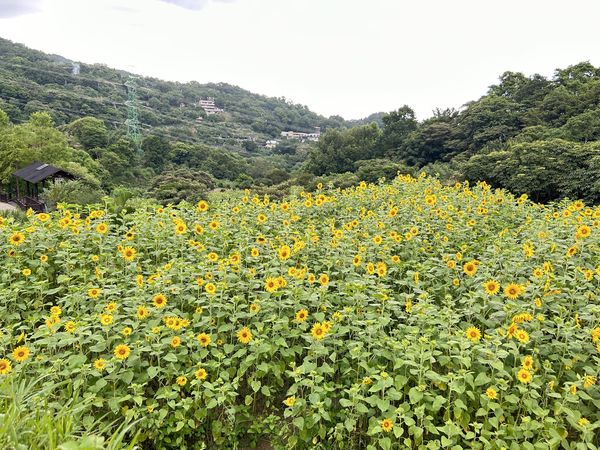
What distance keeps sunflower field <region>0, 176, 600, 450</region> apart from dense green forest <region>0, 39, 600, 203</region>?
10.7 meters

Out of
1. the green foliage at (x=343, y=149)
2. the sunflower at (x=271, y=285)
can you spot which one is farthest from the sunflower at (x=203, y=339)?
the green foliage at (x=343, y=149)

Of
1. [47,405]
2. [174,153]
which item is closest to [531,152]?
[47,405]

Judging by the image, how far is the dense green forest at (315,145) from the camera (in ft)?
44.7

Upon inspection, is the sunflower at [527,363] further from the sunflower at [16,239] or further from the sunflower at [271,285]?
the sunflower at [16,239]

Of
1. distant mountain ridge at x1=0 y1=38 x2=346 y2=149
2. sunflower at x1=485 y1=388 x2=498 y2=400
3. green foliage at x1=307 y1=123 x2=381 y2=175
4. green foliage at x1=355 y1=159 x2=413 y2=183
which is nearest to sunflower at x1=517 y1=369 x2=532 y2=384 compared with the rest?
sunflower at x1=485 y1=388 x2=498 y2=400

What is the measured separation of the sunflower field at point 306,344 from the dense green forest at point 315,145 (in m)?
10.7

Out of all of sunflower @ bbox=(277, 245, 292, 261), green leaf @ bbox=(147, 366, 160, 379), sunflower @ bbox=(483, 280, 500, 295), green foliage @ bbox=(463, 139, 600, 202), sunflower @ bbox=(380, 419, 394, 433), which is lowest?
sunflower @ bbox=(380, 419, 394, 433)

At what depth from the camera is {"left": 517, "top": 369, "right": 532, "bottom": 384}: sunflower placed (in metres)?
1.85

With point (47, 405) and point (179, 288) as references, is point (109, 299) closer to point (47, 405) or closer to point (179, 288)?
point (179, 288)

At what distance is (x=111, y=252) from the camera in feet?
10.9

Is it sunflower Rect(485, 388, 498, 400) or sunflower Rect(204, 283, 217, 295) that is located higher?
sunflower Rect(204, 283, 217, 295)

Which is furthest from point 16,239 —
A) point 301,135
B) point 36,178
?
point 301,135

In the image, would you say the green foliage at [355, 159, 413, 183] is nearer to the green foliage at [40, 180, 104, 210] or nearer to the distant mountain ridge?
the green foliage at [40, 180, 104, 210]

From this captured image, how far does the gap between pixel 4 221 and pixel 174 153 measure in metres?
39.2
